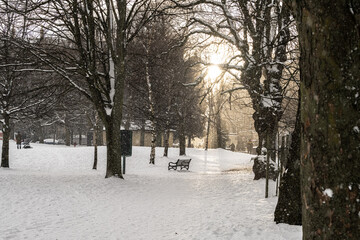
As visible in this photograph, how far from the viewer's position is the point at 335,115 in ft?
6.98

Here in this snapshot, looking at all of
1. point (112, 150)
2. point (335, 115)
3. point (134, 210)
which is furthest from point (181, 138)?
point (335, 115)

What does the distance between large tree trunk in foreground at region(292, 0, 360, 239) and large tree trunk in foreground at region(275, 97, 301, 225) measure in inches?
120

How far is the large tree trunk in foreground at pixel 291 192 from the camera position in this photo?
507 cm

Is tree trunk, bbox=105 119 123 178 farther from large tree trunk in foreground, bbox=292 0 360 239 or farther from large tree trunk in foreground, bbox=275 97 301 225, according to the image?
large tree trunk in foreground, bbox=292 0 360 239

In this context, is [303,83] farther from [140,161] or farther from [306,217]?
[140,161]

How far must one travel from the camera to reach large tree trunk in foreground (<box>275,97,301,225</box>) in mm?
5070

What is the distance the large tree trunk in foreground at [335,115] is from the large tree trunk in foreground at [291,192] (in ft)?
10.0

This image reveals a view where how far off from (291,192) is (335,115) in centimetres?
341

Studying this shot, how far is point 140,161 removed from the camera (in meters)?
21.9

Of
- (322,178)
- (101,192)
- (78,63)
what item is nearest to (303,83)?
(322,178)

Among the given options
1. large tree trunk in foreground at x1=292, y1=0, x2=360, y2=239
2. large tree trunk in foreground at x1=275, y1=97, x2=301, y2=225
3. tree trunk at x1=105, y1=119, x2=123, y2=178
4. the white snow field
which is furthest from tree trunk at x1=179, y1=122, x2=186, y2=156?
large tree trunk in foreground at x1=292, y1=0, x2=360, y2=239

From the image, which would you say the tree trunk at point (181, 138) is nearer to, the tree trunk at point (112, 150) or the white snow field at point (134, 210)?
the white snow field at point (134, 210)

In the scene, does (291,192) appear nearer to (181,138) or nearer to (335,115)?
(335,115)

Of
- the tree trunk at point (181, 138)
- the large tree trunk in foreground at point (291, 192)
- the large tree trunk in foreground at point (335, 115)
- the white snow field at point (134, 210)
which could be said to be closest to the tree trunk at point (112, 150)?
the white snow field at point (134, 210)
